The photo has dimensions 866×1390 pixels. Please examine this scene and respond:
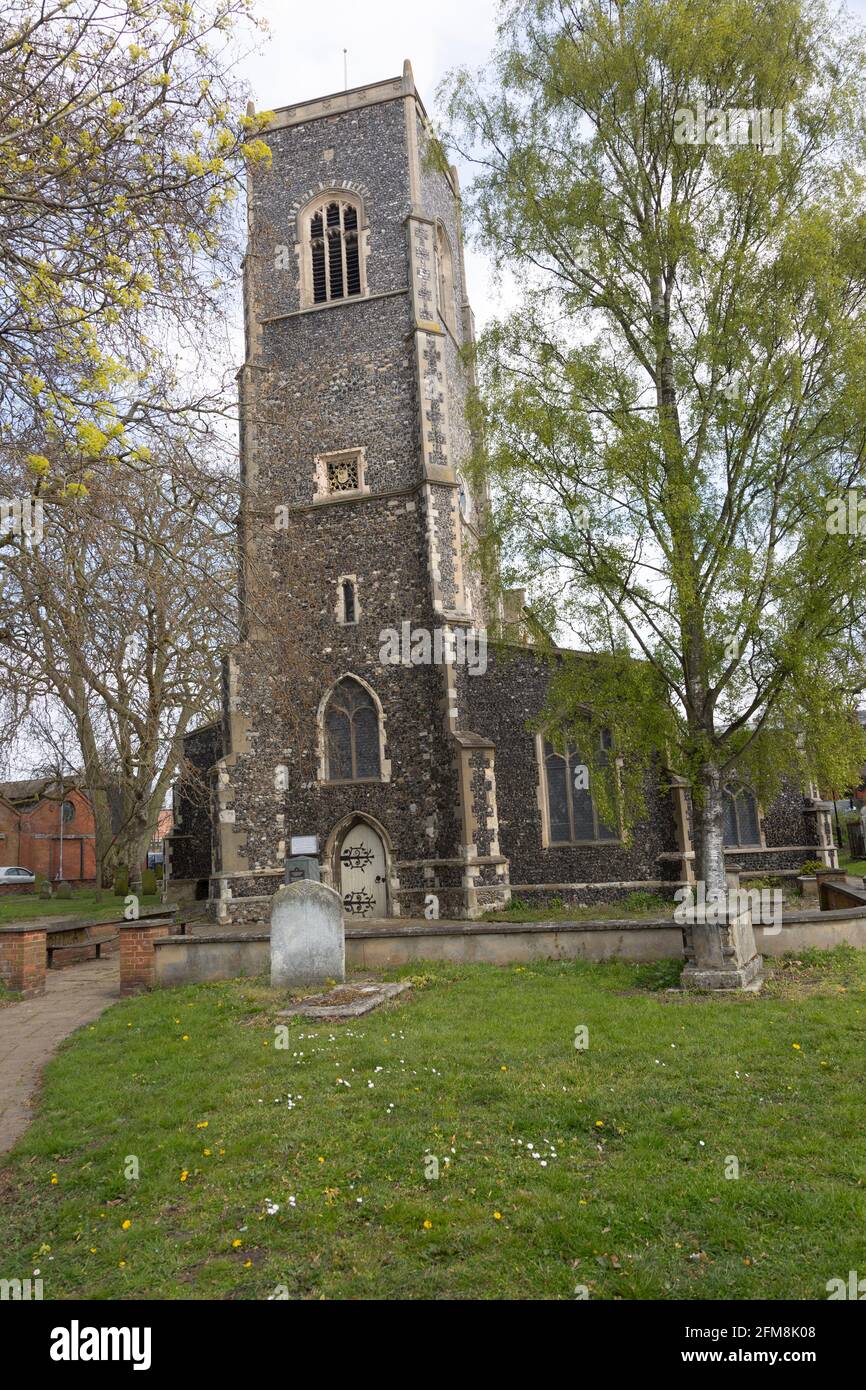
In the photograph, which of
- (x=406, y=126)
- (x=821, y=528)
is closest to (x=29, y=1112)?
(x=821, y=528)

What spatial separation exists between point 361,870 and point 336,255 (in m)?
14.7

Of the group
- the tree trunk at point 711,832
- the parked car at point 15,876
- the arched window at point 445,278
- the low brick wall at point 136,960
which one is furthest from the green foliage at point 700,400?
the parked car at point 15,876

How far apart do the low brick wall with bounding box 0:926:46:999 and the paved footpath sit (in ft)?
0.76

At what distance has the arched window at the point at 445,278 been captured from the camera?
22391 millimetres

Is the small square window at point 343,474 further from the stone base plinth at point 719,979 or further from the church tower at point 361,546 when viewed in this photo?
the stone base plinth at point 719,979

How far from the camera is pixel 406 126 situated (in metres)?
Result: 21.6

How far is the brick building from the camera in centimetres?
4909

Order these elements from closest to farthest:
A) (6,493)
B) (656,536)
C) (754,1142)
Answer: (754,1142) → (6,493) → (656,536)

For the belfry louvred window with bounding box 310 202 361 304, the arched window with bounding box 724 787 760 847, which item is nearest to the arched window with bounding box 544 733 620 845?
the arched window with bounding box 724 787 760 847

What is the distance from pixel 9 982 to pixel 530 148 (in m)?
12.9

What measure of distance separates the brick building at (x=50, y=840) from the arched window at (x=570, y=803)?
35.8 m

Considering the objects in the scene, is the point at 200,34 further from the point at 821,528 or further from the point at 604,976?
the point at 604,976

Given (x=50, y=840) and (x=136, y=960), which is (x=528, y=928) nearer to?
(x=136, y=960)

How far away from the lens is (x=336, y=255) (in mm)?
21672
